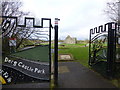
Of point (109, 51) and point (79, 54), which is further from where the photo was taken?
point (79, 54)

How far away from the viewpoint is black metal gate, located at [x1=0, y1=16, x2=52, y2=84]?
12.9 ft

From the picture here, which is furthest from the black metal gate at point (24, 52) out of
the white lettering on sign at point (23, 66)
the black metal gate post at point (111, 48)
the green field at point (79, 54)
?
the green field at point (79, 54)

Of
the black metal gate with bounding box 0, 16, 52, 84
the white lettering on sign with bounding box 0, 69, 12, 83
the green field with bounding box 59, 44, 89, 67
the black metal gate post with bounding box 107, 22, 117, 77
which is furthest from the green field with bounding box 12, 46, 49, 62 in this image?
the green field with bounding box 59, 44, 89, 67

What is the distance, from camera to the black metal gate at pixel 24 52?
3943 mm

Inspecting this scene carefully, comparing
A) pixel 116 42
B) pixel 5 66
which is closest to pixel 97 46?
pixel 116 42

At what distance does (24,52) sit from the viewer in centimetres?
413

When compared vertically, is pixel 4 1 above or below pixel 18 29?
above

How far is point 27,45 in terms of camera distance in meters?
4.28

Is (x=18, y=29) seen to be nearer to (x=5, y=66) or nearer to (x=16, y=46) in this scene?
(x=16, y=46)

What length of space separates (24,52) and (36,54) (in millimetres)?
482

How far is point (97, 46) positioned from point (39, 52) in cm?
368

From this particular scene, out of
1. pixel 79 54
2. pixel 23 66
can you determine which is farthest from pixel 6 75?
pixel 79 54

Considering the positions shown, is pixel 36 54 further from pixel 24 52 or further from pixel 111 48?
pixel 111 48

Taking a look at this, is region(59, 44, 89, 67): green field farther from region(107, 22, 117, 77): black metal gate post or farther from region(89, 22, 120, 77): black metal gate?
region(107, 22, 117, 77): black metal gate post
